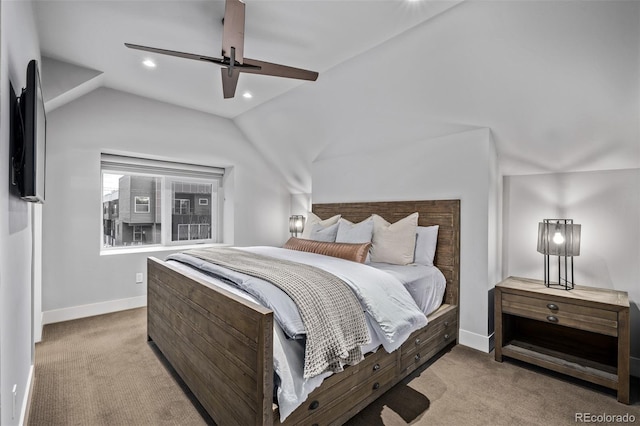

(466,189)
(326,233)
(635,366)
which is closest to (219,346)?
(326,233)

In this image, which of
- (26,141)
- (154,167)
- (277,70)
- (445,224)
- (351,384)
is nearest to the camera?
(26,141)

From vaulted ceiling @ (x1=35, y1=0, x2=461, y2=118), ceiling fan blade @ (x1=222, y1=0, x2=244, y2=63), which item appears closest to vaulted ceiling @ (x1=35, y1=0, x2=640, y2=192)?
vaulted ceiling @ (x1=35, y1=0, x2=461, y2=118)

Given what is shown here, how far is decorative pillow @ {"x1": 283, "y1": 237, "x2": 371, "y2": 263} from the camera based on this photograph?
2.68 m

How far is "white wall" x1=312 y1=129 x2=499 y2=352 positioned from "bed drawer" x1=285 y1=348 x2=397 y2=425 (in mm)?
1173

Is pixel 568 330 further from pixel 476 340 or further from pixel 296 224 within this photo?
pixel 296 224

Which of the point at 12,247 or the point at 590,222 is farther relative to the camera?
the point at 590,222

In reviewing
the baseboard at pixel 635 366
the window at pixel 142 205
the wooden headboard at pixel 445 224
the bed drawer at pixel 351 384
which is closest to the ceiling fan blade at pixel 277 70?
the wooden headboard at pixel 445 224

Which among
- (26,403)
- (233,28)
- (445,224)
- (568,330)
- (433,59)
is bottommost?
(26,403)

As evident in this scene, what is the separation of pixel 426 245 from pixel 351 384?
1642 mm

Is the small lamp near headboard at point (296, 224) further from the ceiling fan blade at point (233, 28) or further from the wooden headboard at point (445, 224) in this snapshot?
the ceiling fan blade at point (233, 28)

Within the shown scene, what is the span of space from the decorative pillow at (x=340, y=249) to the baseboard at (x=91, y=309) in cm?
231

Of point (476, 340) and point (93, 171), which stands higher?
point (93, 171)

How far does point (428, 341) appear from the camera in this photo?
8.14 ft

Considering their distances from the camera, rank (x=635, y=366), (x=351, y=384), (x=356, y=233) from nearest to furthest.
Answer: (x=351, y=384)
(x=635, y=366)
(x=356, y=233)
